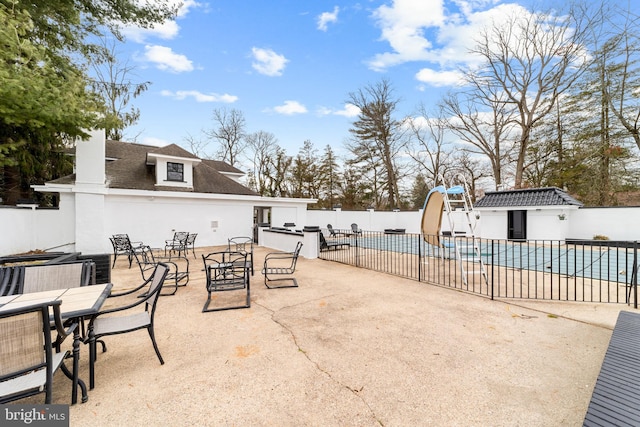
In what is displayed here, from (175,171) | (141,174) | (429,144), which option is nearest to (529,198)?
(429,144)

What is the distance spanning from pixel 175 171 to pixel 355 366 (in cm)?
1533

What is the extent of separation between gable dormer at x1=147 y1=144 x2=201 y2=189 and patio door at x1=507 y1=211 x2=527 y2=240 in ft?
64.4

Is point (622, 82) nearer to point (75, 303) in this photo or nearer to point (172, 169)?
point (75, 303)

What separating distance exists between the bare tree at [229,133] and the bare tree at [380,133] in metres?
12.2

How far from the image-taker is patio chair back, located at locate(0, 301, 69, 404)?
1.72 meters

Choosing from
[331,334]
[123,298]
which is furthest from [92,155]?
[331,334]

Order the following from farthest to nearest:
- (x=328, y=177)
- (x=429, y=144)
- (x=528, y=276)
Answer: (x=328, y=177)
(x=429, y=144)
(x=528, y=276)

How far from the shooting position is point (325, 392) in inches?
101

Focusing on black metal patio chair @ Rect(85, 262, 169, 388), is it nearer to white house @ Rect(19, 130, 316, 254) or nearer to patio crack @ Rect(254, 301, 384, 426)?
patio crack @ Rect(254, 301, 384, 426)

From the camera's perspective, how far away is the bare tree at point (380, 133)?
2653 centimetres

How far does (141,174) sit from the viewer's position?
1462 cm

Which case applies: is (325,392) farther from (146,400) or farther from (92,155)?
(92,155)

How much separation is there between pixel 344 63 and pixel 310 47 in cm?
344

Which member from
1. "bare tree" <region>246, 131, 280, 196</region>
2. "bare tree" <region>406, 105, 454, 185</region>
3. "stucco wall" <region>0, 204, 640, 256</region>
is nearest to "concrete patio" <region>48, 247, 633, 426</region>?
"stucco wall" <region>0, 204, 640, 256</region>
